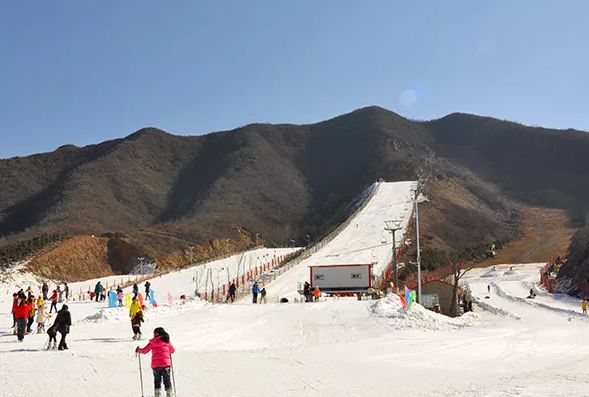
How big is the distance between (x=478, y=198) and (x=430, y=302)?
95.0 metres

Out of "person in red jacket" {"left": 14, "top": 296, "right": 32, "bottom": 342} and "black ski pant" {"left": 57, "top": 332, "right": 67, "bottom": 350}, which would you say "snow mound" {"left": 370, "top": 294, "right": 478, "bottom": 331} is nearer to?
"black ski pant" {"left": 57, "top": 332, "right": 67, "bottom": 350}

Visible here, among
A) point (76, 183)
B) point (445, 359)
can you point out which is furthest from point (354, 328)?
point (76, 183)

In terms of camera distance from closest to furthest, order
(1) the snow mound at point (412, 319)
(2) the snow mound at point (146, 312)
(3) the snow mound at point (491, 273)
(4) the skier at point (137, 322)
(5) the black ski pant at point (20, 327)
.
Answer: (4) the skier at point (137, 322) → (5) the black ski pant at point (20, 327) → (1) the snow mound at point (412, 319) → (2) the snow mound at point (146, 312) → (3) the snow mound at point (491, 273)

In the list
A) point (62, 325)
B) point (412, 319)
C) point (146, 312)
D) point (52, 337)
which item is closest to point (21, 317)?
point (52, 337)

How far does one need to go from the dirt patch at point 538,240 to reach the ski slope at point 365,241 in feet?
49.7

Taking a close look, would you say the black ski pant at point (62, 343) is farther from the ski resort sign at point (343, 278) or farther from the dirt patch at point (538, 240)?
the dirt patch at point (538, 240)

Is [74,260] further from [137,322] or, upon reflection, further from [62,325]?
[62,325]

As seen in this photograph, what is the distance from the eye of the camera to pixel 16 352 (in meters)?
17.2

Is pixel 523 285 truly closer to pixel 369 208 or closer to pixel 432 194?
pixel 369 208

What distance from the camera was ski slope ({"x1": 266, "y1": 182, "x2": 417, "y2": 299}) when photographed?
55.1m

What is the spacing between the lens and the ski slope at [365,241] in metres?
55.1

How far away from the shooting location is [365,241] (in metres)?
76.3

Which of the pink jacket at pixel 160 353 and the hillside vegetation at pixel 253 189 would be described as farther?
the hillside vegetation at pixel 253 189

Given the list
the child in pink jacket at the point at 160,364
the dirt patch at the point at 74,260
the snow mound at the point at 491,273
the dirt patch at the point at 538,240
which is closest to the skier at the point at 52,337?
the child in pink jacket at the point at 160,364
